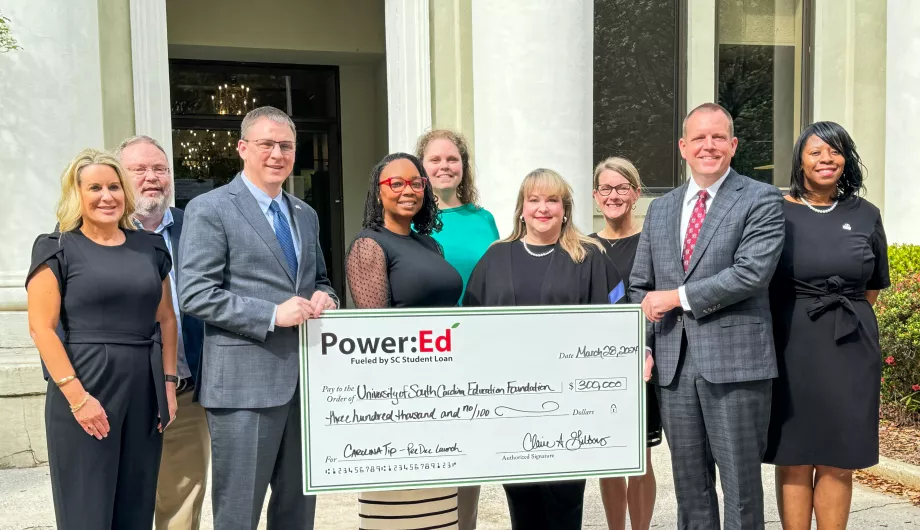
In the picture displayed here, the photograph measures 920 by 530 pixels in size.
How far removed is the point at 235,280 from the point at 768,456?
2682mm

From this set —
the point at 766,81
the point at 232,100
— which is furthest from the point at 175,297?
the point at 766,81

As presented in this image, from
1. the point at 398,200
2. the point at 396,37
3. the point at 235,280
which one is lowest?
the point at 235,280

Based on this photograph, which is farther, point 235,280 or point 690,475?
point 690,475

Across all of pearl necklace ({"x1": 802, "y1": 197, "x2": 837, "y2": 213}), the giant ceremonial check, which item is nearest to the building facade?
pearl necklace ({"x1": 802, "y1": 197, "x2": 837, "y2": 213})

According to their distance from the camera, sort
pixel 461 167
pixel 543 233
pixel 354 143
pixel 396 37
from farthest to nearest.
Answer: pixel 354 143 → pixel 396 37 → pixel 461 167 → pixel 543 233

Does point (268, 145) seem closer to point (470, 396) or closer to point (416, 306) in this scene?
point (416, 306)

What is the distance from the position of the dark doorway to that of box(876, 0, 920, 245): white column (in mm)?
6601

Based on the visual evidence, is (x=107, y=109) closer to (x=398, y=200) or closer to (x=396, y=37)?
(x=396, y=37)

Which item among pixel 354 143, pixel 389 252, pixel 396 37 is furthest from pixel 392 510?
pixel 354 143

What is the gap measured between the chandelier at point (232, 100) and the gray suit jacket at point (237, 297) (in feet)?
24.7

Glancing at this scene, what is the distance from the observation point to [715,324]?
3627 millimetres

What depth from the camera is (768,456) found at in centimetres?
403

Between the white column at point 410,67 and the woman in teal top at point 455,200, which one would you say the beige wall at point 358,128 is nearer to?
the white column at point 410,67

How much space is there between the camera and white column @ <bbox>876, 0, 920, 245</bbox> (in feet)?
28.2
